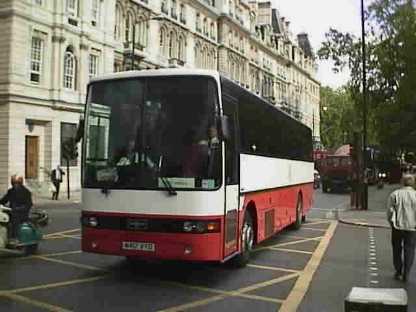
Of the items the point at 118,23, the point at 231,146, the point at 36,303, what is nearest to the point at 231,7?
the point at 118,23

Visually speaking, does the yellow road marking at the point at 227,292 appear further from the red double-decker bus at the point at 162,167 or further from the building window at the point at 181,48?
the building window at the point at 181,48

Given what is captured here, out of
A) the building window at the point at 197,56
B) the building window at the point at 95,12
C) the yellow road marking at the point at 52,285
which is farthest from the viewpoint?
the building window at the point at 197,56

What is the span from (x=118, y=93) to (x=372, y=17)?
1090 inches

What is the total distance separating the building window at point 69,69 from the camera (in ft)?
137

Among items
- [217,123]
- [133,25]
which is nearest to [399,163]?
[133,25]

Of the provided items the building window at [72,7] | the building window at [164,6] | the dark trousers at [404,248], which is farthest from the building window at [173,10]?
the dark trousers at [404,248]

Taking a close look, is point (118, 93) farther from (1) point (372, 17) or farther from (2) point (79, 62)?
(2) point (79, 62)

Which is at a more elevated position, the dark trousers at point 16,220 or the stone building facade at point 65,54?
the stone building facade at point 65,54

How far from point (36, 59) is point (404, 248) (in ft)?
109

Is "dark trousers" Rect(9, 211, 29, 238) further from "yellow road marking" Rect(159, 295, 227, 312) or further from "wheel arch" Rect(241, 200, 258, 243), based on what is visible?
"yellow road marking" Rect(159, 295, 227, 312)

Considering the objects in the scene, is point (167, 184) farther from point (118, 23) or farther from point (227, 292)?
point (118, 23)

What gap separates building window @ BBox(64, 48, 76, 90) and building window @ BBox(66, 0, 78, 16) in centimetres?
257

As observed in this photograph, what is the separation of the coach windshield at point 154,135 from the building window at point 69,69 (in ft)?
109

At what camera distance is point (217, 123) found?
29.5ft
